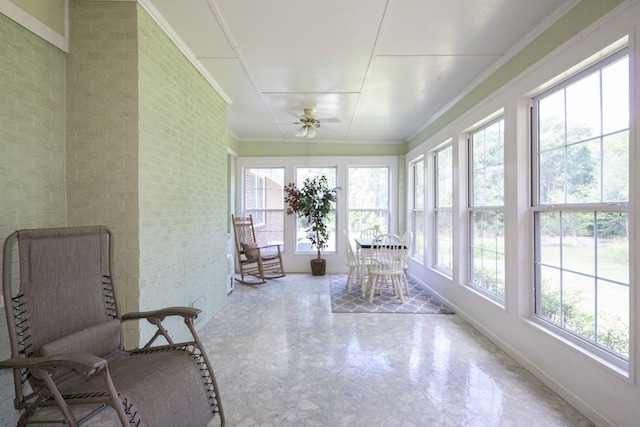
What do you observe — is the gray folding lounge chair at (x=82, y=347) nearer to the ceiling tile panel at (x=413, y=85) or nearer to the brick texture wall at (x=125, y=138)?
the brick texture wall at (x=125, y=138)

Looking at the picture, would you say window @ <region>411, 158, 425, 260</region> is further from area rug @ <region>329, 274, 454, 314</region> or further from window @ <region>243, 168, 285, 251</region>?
window @ <region>243, 168, 285, 251</region>

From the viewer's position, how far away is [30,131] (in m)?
1.77

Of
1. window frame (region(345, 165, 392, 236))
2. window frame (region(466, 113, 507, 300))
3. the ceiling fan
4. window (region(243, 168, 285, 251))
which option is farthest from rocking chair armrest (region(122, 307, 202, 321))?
window frame (region(345, 165, 392, 236))

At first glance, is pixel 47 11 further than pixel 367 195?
No

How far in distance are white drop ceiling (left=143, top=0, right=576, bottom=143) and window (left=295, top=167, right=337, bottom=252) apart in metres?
2.03

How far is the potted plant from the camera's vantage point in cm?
561

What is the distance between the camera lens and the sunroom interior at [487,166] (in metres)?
1.70

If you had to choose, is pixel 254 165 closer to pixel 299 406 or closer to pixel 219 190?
pixel 219 190

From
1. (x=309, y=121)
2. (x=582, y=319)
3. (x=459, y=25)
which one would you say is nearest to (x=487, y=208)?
(x=582, y=319)

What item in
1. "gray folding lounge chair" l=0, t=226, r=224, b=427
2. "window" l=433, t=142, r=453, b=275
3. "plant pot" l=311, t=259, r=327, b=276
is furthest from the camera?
"plant pot" l=311, t=259, r=327, b=276

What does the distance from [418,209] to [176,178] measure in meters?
4.05

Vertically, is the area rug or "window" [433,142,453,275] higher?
"window" [433,142,453,275]

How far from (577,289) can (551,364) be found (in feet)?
1.83

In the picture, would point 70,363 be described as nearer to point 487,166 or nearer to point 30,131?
point 30,131
